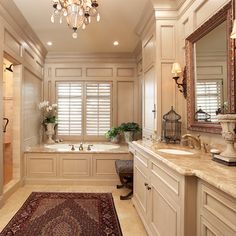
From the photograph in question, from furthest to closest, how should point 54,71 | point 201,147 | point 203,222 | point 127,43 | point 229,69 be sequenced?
point 54,71, point 127,43, point 201,147, point 229,69, point 203,222

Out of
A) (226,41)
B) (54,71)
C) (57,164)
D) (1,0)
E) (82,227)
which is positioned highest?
(1,0)

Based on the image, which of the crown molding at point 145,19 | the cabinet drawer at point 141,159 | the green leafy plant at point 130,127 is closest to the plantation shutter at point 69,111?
the green leafy plant at point 130,127

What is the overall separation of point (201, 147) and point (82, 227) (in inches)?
62.4

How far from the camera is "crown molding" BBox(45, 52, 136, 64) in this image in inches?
212

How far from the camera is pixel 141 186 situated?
8.66 ft

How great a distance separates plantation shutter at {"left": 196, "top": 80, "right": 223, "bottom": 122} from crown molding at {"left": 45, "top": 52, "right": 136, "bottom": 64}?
3.25 metres

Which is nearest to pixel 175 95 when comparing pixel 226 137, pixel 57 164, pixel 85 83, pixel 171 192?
pixel 226 137

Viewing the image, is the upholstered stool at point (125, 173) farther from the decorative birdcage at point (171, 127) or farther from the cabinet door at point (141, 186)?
the decorative birdcage at point (171, 127)

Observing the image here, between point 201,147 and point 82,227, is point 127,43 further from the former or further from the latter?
point 82,227

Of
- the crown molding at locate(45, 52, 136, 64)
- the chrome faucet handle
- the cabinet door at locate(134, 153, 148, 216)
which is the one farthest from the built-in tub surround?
the crown molding at locate(45, 52, 136, 64)

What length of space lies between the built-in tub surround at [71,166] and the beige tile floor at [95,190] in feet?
0.53

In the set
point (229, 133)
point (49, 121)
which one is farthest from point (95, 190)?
point (229, 133)

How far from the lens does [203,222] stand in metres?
1.28

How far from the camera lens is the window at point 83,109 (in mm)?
5477
